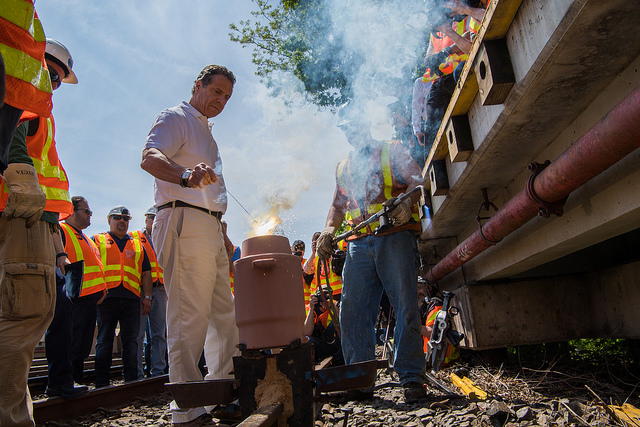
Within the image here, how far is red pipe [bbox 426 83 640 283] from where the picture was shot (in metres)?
1.69

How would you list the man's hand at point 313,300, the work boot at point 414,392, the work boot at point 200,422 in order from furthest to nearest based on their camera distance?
the man's hand at point 313,300
the work boot at point 414,392
the work boot at point 200,422

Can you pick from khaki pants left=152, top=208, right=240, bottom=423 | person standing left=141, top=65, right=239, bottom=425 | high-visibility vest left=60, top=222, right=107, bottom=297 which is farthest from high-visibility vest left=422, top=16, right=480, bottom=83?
high-visibility vest left=60, top=222, right=107, bottom=297

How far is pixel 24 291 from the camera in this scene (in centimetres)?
224

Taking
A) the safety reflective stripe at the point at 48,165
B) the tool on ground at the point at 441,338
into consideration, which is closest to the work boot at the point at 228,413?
the safety reflective stripe at the point at 48,165

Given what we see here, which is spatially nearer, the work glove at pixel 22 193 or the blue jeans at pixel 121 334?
the work glove at pixel 22 193

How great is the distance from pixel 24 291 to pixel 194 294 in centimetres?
84

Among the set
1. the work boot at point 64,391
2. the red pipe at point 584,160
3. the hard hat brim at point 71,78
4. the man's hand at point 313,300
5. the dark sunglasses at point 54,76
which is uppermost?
the hard hat brim at point 71,78

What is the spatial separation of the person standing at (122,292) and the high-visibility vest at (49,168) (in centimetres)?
270

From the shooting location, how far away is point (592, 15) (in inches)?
63.2

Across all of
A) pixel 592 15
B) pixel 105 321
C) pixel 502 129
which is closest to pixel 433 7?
pixel 502 129

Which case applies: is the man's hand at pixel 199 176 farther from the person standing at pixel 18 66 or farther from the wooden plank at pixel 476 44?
the wooden plank at pixel 476 44

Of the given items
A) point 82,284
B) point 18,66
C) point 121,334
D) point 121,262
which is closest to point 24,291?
point 18,66

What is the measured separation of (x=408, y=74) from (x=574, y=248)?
342 cm

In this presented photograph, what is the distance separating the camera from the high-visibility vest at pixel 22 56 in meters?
1.82
